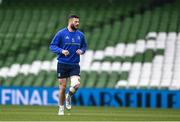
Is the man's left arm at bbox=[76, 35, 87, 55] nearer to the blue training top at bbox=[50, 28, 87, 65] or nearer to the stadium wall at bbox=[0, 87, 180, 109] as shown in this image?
the blue training top at bbox=[50, 28, 87, 65]

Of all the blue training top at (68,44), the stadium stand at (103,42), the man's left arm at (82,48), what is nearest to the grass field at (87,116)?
the blue training top at (68,44)

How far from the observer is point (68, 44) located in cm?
1856

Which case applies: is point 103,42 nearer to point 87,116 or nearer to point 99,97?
point 99,97

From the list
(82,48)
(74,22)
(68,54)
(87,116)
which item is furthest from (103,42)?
(87,116)

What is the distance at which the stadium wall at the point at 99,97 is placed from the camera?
997 inches

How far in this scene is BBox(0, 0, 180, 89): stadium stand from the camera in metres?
27.2

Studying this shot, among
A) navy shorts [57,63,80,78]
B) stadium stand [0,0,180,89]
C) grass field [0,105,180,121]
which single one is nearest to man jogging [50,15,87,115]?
navy shorts [57,63,80,78]

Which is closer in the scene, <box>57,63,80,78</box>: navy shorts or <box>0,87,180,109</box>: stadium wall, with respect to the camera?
<box>57,63,80,78</box>: navy shorts

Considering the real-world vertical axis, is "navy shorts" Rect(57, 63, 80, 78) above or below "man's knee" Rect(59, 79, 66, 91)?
above

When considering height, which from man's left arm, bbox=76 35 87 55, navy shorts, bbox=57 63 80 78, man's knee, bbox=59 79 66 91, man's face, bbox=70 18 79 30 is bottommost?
man's knee, bbox=59 79 66 91

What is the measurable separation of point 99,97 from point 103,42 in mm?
3730

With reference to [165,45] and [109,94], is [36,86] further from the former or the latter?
[165,45]

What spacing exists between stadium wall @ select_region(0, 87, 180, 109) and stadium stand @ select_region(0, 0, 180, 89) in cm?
42

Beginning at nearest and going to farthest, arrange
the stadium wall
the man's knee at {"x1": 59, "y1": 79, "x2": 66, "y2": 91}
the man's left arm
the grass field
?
the grass field, the man's left arm, the man's knee at {"x1": 59, "y1": 79, "x2": 66, "y2": 91}, the stadium wall
